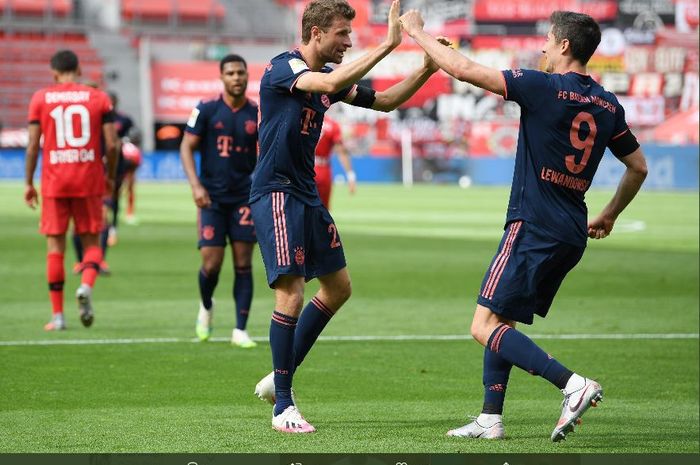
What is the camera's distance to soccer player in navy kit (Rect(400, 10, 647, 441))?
6395 mm

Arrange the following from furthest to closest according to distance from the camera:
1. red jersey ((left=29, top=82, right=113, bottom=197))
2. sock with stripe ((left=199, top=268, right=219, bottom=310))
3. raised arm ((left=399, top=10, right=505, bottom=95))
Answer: red jersey ((left=29, top=82, right=113, bottom=197)) → sock with stripe ((left=199, top=268, right=219, bottom=310)) → raised arm ((left=399, top=10, right=505, bottom=95))

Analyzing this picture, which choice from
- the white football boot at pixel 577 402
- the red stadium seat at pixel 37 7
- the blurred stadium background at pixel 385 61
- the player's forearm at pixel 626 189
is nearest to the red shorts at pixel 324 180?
the player's forearm at pixel 626 189

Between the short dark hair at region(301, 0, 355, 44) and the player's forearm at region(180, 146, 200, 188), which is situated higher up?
the short dark hair at region(301, 0, 355, 44)

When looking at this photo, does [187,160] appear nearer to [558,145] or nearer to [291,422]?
[291,422]

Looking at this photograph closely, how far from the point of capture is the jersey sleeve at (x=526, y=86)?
20.7ft

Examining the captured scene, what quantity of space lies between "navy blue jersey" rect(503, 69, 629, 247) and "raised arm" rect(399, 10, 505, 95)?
10 cm

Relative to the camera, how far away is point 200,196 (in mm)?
10305

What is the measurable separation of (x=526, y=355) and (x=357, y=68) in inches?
63.2

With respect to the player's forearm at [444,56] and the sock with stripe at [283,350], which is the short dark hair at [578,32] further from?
the sock with stripe at [283,350]

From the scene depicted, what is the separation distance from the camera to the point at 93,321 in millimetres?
11852

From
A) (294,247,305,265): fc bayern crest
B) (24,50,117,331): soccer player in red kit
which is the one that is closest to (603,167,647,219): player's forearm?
(294,247,305,265): fc bayern crest

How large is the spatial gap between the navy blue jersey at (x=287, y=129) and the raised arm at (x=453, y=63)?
24.7 inches

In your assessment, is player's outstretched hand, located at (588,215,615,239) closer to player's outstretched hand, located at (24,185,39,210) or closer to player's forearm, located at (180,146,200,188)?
player's forearm, located at (180,146,200,188)

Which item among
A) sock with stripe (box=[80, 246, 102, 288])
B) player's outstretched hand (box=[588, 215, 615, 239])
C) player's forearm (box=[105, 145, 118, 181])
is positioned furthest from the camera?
sock with stripe (box=[80, 246, 102, 288])
